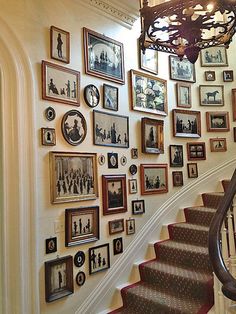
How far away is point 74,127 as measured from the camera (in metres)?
2.85

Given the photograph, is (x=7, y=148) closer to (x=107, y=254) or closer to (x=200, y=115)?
(x=107, y=254)

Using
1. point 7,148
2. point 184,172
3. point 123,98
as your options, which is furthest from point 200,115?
point 7,148

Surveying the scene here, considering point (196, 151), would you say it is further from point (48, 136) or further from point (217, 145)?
point (48, 136)

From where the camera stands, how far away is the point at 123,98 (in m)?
3.43

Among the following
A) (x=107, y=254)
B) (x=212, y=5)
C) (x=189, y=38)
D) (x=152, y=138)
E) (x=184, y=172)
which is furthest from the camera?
(x=184, y=172)

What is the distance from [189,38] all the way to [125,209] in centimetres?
192

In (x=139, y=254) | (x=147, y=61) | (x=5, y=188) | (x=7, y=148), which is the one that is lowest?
(x=139, y=254)

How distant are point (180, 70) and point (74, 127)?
210cm

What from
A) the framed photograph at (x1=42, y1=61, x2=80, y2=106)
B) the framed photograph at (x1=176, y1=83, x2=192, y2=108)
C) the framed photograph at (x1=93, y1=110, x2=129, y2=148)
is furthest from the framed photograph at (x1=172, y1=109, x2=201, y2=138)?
the framed photograph at (x1=42, y1=61, x2=80, y2=106)

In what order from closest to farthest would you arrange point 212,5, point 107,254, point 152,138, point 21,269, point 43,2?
point 212,5
point 21,269
point 43,2
point 107,254
point 152,138

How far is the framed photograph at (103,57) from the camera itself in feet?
10.0

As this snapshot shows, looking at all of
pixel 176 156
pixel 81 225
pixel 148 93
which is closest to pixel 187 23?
pixel 148 93

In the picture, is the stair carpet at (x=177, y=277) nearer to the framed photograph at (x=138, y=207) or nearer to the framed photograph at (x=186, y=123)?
the framed photograph at (x=138, y=207)

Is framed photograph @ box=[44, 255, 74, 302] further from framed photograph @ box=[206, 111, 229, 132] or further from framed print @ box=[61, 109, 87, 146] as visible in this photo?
framed photograph @ box=[206, 111, 229, 132]
